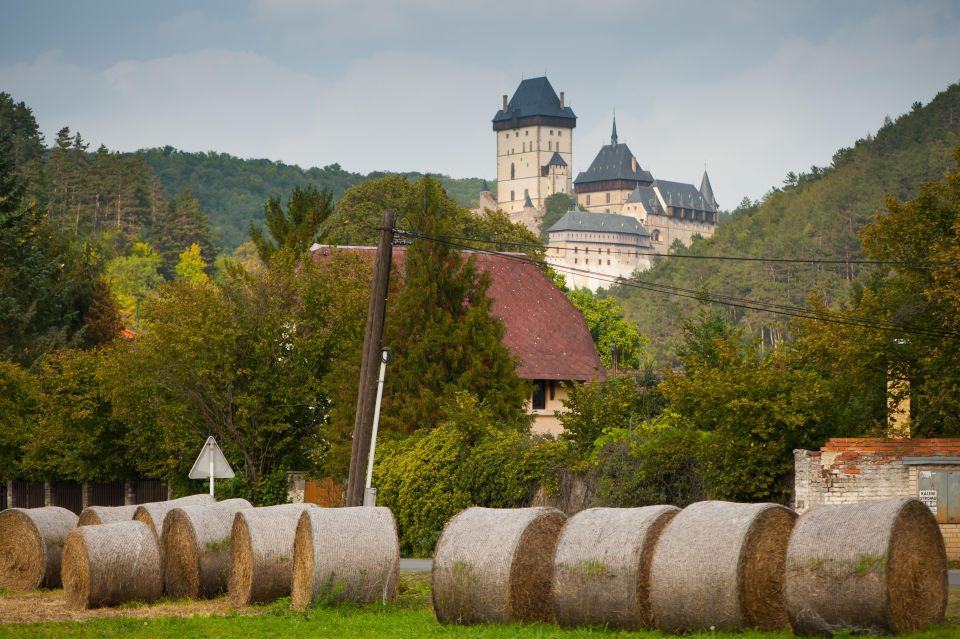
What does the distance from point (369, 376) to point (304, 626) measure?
24.1 feet

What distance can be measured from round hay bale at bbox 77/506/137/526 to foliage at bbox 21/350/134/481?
18.2 metres

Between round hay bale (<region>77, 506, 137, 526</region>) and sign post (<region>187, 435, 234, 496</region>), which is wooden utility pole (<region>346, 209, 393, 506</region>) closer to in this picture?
sign post (<region>187, 435, 234, 496</region>)

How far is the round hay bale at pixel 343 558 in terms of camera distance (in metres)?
17.4

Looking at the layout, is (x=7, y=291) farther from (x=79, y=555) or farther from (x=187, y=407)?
(x=79, y=555)

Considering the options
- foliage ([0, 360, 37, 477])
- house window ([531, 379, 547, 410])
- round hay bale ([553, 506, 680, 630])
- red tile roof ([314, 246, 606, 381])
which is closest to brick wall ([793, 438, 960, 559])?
round hay bale ([553, 506, 680, 630])

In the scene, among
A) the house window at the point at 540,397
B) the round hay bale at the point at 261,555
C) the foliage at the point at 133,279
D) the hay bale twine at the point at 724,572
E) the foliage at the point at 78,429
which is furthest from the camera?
the foliage at the point at 133,279

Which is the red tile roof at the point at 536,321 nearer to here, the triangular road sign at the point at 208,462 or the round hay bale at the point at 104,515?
the triangular road sign at the point at 208,462

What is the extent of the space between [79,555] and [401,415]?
14.0 metres

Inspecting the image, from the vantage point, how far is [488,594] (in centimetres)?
1554

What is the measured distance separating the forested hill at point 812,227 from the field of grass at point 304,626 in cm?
9670

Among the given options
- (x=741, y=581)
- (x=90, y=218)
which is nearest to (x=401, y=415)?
(x=741, y=581)

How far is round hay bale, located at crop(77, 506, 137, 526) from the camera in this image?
72.7 feet

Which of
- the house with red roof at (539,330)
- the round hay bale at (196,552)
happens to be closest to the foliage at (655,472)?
the round hay bale at (196,552)

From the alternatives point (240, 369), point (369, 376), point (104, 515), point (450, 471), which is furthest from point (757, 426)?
point (240, 369)
